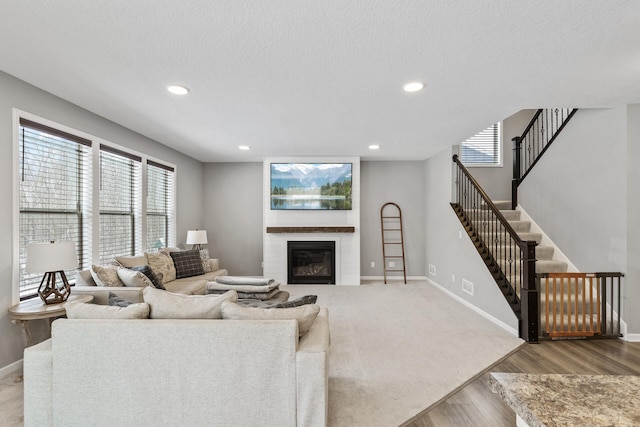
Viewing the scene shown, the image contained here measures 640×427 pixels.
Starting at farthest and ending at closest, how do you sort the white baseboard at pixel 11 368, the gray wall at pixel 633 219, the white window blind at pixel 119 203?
the white window blind at pixel 119 203
the gray wall at pixel 633 219
the white baseboard at pixel 11 368

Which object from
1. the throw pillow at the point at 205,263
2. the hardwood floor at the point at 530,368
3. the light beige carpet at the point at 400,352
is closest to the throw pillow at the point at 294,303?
the light beige carpet at the point at 400,352

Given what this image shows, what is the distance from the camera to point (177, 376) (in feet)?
5.88

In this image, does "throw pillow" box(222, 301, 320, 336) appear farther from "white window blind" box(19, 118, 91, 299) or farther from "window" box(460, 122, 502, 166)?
"window" box(460, 122, 502, 166)

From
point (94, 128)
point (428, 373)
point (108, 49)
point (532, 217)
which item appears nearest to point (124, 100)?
point (94, 128)

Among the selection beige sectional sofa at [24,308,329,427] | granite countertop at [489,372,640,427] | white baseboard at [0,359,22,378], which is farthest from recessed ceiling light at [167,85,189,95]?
granite countertop at [489,372,640,427]

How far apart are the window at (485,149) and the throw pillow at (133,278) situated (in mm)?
6007

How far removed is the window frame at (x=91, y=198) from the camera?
2754 millimetres

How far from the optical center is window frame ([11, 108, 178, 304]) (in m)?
2.75

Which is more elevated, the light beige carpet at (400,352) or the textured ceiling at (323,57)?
the textured ceiling at (323,57)

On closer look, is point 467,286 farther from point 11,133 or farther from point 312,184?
point 11,133

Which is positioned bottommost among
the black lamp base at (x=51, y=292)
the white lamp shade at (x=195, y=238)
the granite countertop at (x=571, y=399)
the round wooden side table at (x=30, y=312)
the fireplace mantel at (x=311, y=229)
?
the round wooden side table at (x=30, y=312)

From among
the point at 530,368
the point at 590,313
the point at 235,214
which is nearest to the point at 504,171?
the point at 590,313

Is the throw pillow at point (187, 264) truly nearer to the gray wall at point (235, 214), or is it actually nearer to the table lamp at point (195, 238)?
the table lamp at point (195, 238)

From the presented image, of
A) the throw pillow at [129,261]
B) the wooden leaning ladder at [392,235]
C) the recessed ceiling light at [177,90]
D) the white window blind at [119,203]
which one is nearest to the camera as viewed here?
the recessed ceiling light at [177,90]
